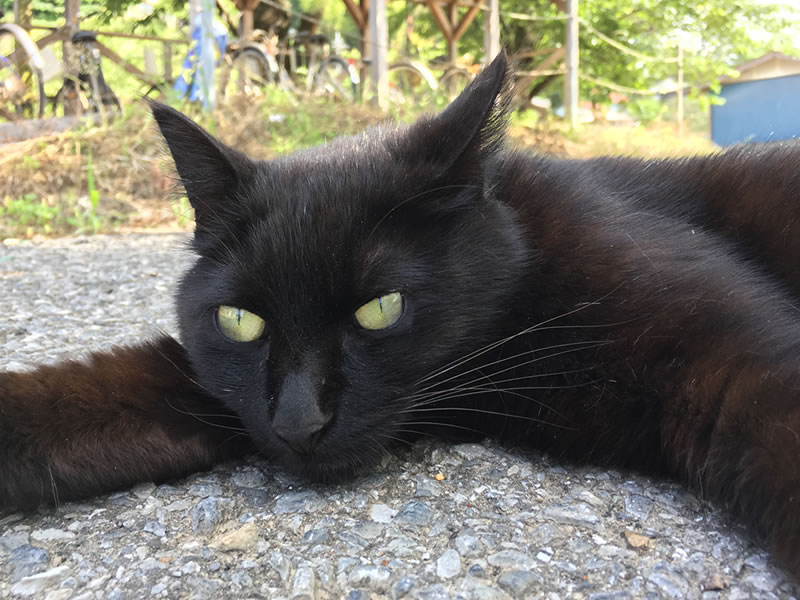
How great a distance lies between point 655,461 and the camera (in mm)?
1388

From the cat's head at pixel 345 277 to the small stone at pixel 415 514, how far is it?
0.48 ft

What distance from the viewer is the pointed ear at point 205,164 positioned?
1.60m

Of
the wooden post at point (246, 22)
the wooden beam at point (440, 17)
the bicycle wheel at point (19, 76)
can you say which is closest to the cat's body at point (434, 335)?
the bicycle wheel at point (19, 76)

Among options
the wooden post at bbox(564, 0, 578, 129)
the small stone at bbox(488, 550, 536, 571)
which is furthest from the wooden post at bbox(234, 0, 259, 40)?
the small stone at bbox(488, 550, 536, 571)

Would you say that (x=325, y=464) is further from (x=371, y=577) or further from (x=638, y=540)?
(x=638, y=540)

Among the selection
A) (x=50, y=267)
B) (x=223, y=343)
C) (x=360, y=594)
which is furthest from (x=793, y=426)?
(x=50, y=267)

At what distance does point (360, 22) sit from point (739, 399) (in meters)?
10.6

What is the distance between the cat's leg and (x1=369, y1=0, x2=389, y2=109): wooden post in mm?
6453

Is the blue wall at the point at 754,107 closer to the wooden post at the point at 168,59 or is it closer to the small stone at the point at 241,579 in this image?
the wooden post at the point at 168,59

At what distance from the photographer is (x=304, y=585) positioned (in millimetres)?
1089

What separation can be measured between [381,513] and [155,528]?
443 millimetres

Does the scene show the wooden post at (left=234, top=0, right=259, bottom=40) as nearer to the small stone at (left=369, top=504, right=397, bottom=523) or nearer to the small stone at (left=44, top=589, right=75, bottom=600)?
the small stone at (left=369, top=504, right=397, bottom=523)

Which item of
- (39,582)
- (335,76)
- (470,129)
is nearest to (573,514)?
(470,129)

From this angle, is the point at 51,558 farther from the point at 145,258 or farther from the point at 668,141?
the point at 668,141
